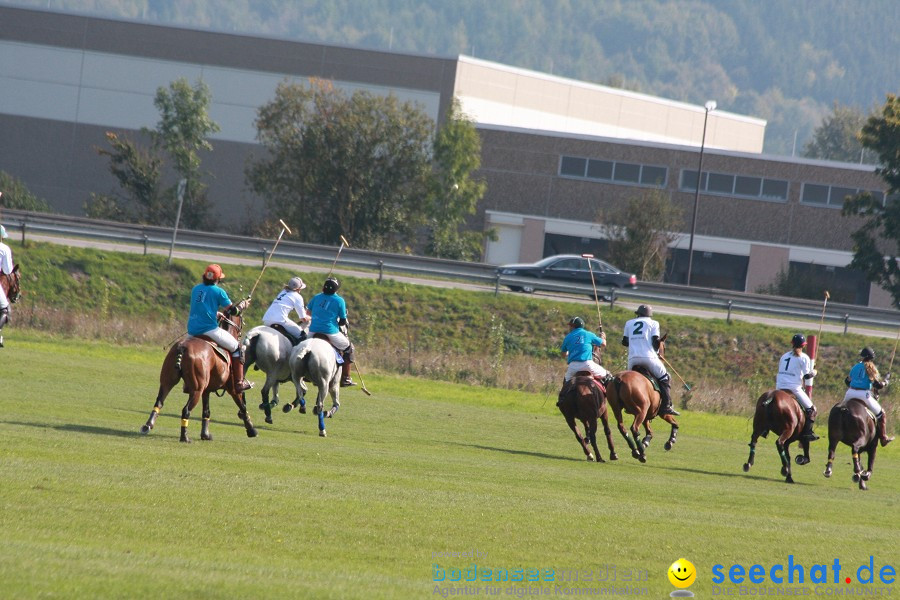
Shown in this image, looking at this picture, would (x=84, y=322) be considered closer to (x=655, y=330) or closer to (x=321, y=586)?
(x=655, y=330)

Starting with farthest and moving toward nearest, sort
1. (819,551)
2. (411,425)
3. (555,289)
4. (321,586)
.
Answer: (555,289) < (411,425) < (819,551) < (321,586)

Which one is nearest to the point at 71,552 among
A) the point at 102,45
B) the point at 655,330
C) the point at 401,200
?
the point at 655,330

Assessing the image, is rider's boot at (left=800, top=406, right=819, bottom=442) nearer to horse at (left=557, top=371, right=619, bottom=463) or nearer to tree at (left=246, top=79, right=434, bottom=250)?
horse at (left=557, top=371, right=619, bottom=463)

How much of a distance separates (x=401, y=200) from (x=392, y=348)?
790 inches

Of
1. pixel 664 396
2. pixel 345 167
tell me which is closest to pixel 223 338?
pixel 664 396

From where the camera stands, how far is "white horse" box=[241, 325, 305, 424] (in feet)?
64.8

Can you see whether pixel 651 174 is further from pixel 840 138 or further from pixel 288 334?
pixel 840 138

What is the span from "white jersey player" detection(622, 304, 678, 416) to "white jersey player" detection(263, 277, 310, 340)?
537cm

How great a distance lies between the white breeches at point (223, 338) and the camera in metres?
15.9

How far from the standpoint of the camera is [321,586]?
27.4ft

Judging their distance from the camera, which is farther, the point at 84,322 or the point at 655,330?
the point at 84,322

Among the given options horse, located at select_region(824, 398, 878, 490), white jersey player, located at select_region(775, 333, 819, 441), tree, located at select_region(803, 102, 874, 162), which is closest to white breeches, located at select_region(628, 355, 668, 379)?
white jersey player, located at select_region(775, 333, 819, 441)

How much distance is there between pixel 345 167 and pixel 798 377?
35.6 m

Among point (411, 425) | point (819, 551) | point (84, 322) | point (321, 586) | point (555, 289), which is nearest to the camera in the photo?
point (321, 586)
